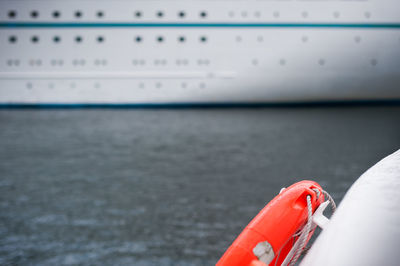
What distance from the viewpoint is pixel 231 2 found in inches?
339

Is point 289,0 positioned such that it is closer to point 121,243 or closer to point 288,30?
point 288,30

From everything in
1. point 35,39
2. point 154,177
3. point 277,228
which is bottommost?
point 154,177

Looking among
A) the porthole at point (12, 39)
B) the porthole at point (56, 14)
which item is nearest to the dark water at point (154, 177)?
the porthole at point (12, 39)

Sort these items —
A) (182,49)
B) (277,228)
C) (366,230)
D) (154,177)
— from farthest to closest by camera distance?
(182,49) → (154,177) → (277,228) → (366,230)

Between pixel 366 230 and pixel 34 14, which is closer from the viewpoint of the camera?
pixel 366 230

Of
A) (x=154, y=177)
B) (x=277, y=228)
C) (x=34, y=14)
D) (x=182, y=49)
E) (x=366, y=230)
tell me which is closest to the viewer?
(x=366, y=230)

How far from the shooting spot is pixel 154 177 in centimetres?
352

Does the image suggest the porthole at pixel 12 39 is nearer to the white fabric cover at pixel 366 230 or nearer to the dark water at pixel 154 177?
the dark water at pixel 154 177

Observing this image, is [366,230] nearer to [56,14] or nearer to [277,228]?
[277,228]

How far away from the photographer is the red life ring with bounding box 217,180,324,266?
3.98 ft

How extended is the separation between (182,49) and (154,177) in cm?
565

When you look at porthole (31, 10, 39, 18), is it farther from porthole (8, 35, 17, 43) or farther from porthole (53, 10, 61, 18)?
porthole (8, 35, 17, 43)

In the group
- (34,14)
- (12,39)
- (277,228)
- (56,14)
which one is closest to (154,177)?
(277,228)

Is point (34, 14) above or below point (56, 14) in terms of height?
above
